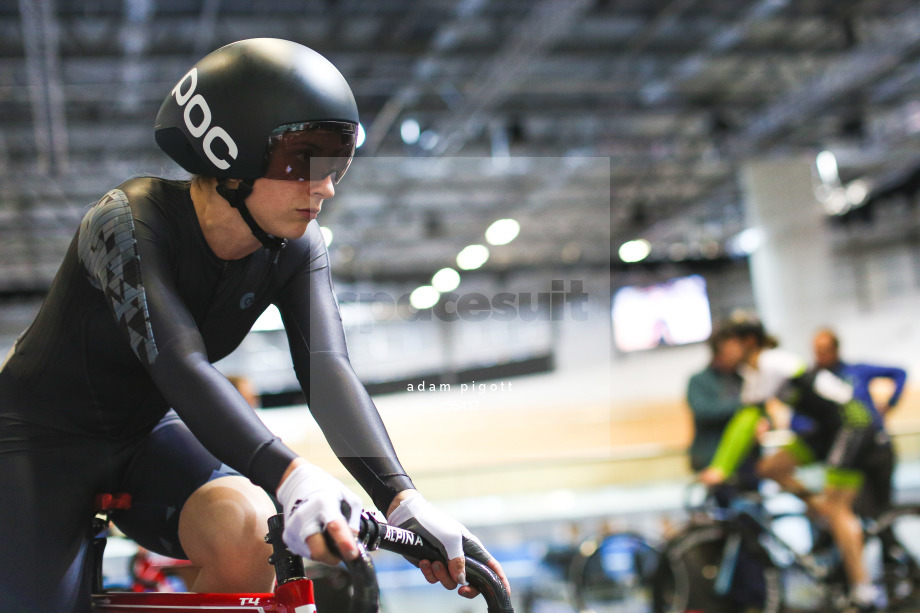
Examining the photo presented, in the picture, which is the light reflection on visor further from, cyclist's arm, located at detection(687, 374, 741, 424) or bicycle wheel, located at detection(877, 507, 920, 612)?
bicycle wheel, located at detection(877, 507, 920, 612)

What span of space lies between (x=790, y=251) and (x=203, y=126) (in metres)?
11.6

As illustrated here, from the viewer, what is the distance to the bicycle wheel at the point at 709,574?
→ 17.2 feet

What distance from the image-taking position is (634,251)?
18.1 m

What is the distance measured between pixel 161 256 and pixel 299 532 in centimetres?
48

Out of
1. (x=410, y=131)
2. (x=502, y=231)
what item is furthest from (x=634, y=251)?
(x=410, y=131)

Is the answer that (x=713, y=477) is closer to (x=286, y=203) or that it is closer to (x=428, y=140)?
(x=286, y=203)

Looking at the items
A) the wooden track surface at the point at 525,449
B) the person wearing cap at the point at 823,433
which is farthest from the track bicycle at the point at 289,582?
the person wearing cap at the point at 823,433

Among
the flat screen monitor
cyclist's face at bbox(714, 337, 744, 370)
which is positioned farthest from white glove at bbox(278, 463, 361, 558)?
the flat screen monitor

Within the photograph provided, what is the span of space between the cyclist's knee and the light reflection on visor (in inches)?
21.1

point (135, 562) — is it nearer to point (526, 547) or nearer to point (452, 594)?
point (452, 594)

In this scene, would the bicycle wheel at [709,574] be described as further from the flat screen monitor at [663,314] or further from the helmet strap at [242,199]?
the flat screen monitor at [663,314]

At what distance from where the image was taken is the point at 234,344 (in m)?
1.54

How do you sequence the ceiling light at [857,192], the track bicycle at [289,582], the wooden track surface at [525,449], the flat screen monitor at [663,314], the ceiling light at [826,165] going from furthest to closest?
the ceiling light at [857,192] → the flat screen monitor at [663,314] → the ceiling light at [826,165] → the wooden track surface at [525,449] → the track bicycle at [289,582]

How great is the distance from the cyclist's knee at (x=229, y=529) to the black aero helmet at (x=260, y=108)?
0.53 metres
